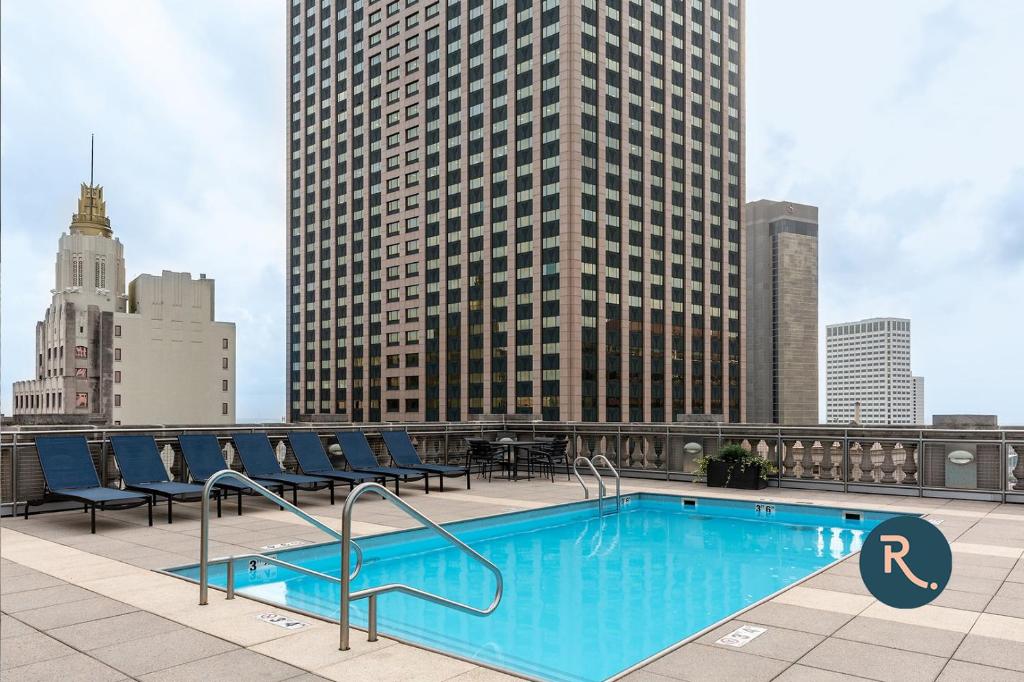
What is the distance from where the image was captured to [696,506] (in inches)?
581

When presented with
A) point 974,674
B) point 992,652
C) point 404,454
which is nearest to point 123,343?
point 404,454

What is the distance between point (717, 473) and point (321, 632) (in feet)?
40.5

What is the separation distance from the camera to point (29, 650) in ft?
17.7

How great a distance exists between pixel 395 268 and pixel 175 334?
95.7 feet

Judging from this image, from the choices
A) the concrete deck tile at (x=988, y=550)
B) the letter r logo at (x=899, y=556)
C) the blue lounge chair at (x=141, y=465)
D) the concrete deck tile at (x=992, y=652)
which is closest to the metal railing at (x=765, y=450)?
the blue lounge chair at (x=141, y=465)

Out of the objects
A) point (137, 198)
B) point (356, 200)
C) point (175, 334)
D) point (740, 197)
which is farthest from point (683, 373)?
point (137, 198)

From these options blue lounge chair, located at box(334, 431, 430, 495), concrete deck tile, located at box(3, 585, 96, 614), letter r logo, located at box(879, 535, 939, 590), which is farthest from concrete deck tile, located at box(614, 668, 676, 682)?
blue lounge chair, located at box(334, 431, 430, 495)

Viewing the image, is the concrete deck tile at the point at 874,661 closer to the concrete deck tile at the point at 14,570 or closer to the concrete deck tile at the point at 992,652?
the concrete deck tile at the point at 992,652

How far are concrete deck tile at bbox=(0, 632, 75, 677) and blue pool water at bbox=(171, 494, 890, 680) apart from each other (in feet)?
5.69

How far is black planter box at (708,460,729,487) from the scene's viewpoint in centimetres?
Answer: 1664

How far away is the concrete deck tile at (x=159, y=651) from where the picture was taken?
5059mm

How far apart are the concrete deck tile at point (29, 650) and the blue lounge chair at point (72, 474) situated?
16.9 feet

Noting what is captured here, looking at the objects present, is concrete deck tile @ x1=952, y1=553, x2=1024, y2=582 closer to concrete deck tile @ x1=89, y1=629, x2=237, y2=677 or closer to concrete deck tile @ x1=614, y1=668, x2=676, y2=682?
concrete deck tile @ x1=614, y1=668, x2=676, y2=682

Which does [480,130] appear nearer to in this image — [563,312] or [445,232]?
[445,232]
